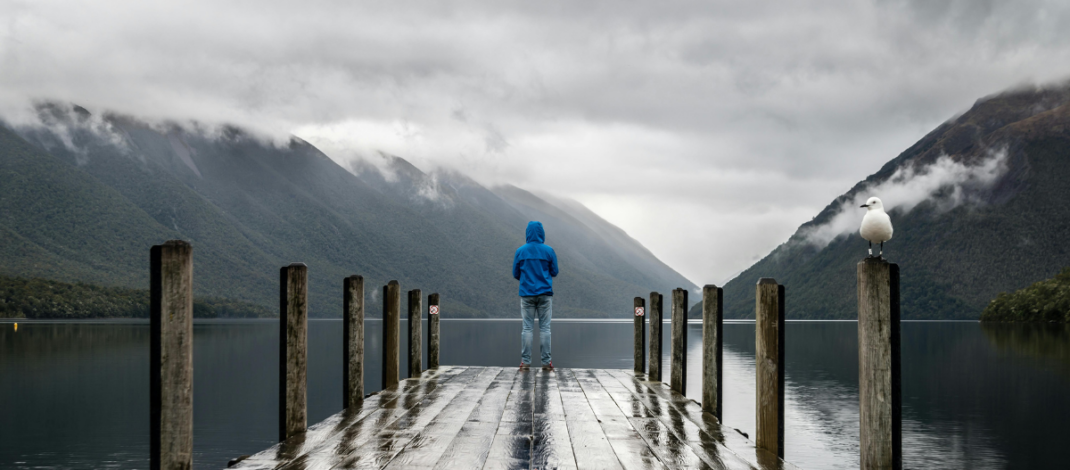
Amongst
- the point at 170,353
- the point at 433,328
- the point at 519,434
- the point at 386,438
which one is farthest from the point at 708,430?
the point at 433,328

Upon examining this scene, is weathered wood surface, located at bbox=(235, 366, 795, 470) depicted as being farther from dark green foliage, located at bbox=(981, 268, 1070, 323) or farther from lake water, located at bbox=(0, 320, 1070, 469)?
dark green foliage, located at bbox=(981, 268, 1070, 323)

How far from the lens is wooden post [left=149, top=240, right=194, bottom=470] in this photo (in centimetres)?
480

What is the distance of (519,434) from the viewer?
6762 mm

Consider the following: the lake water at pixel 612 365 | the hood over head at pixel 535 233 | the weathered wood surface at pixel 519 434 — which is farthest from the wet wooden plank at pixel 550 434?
the lake water at pixel 612 365

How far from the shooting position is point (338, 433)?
6.80m

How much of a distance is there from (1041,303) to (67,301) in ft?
439

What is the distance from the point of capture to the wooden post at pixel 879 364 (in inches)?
199

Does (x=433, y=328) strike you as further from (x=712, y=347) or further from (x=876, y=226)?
(x=876, y=226)

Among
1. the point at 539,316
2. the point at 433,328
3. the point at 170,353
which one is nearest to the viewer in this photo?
the point at 170,353

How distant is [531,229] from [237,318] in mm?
163370

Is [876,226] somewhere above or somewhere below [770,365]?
above

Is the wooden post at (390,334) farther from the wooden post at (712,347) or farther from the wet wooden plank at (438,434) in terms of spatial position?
the wooden post at (712,347)

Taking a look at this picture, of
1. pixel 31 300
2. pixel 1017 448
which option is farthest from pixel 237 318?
pixel 1017 448

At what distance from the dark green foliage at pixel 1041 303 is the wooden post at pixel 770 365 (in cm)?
10785
